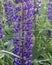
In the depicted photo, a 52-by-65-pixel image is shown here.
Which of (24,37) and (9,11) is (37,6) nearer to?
(9,11)

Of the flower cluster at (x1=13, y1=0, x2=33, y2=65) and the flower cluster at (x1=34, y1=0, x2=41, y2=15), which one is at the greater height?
the flower cluster at (x1=34, y1=0, x2=41, y2=15)

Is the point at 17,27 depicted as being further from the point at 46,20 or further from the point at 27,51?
the point at 46,20

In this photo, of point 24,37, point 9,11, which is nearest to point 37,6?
point 9,11

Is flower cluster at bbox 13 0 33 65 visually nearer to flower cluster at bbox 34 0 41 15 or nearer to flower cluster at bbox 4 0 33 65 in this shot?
flower cluster at bbox 4 0 33 65

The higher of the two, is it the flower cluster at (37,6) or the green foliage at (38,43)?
the flower cluster at (37,6)

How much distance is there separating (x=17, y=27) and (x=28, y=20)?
0.07m

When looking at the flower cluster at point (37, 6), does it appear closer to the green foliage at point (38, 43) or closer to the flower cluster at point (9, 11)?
the green foliage at point (38, 43)

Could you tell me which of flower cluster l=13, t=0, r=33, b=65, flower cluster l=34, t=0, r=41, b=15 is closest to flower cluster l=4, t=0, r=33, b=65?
flower cluster l=13, t=0, r=33, b=65

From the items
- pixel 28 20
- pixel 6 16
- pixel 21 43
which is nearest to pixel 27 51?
pixel 21 43

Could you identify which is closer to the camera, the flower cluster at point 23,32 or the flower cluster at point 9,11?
the flower cluster at point 23,32

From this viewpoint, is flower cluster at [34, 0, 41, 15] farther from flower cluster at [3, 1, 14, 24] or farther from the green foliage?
flower cluster at [3, 1, 14, 24]

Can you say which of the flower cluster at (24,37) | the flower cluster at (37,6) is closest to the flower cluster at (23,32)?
the flower cluster at (24,37)

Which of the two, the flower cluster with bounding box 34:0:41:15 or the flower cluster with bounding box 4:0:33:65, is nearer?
the flower cluster with bounding box 4:0:33:65

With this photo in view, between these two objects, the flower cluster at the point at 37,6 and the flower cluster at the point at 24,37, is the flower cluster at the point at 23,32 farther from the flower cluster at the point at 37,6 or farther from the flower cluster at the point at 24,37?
the flower cluster at the point at 37,6
